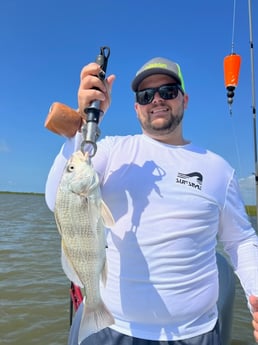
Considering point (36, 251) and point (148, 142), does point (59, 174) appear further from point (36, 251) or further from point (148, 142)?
point (36, 251)

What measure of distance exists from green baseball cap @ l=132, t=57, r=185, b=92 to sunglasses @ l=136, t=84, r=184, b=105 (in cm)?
7

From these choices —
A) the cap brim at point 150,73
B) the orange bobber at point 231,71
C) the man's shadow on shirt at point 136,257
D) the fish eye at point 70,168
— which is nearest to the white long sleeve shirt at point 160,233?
the man's shadow on shirt at point 136,257

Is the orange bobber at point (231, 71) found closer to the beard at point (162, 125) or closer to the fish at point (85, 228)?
the beard at point (162, 125)

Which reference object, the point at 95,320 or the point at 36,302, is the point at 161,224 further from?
the point at 36,302

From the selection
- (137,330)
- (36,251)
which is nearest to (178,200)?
(137,330)

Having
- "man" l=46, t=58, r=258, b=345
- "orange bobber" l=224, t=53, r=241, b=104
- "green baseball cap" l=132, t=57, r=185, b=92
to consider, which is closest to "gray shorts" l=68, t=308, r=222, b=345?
"man" l=46, t=58, r=258, b=345

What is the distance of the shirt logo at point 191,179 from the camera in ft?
7.12

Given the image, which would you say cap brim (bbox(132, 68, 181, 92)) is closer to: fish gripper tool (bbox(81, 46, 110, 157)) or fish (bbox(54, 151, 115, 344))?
fish gripper tool (bbox(81, 46, 110, 157))

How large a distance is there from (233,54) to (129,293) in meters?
4.55

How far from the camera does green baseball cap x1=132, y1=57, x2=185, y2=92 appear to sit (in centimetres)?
238

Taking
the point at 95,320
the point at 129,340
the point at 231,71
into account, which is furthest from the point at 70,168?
the point at 231,71

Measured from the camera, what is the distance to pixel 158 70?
2.38m

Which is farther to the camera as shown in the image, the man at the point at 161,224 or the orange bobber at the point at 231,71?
the orange bobber at the point at 231,71

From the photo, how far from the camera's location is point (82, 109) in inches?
74.3
